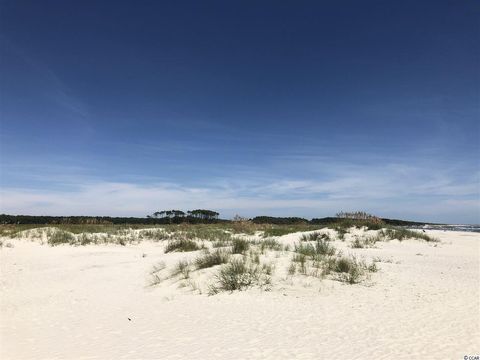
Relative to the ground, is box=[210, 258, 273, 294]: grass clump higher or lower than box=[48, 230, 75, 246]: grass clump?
lower

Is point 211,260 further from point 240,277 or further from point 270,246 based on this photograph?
point 270,246

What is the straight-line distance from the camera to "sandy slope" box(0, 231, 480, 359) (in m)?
4.32

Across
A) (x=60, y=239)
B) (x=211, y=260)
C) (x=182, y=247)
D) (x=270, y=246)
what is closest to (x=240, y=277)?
(x=211, y=260)

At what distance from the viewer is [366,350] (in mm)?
4172

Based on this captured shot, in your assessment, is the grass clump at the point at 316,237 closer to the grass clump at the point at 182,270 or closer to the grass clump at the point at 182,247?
the grass clump at the point at 182,247

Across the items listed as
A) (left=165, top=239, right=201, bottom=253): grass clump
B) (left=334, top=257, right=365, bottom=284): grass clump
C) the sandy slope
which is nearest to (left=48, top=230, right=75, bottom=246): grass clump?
(left=165, top=239, right=201, bottom=253): grass clump

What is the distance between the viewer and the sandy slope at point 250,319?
4.32 metres

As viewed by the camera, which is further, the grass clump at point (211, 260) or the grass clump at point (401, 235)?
the grass clump at point (401, 235)

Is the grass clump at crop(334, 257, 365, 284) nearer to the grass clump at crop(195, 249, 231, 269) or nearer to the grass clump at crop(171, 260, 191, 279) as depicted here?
the grass clump at crop(195, 249, 231, 269)

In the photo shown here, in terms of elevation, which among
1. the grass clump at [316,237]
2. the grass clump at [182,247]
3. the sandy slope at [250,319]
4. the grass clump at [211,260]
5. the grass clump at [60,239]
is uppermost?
the grass clump at [316,237]

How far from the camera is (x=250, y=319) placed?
5547mm

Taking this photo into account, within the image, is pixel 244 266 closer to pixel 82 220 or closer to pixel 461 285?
pixel 461 285

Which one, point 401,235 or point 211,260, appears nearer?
point 211,260

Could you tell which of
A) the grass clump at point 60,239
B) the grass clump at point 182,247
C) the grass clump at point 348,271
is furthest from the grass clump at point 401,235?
the grass clump at point 60,239
